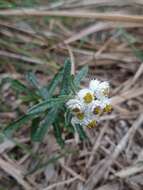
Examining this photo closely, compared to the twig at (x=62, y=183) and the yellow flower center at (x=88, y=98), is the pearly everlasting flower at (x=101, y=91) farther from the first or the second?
the twig at (x=62, y=183)

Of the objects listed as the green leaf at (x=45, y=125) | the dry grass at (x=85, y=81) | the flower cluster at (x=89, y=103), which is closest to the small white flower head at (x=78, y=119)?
the flower cluster at (x=89, y=103)

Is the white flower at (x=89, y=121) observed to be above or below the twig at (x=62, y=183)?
above

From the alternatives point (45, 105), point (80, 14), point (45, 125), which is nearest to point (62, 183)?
point (45, 125)

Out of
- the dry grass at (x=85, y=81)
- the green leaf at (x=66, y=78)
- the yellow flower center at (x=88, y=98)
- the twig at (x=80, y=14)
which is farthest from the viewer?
the twig at (x=80, y=14)

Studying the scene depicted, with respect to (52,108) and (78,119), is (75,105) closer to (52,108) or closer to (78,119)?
(78,119)

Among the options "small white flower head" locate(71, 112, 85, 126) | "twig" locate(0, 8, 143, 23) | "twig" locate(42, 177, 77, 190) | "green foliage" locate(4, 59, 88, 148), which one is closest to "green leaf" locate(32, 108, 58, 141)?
"green foliage" locate(4, 59, 88, 148)

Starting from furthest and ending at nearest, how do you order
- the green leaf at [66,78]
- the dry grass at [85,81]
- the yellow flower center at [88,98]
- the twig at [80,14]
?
the twig at [80,14]
the dry grass at [85,81]
the green leaf at [66,78]
the yellow flower center at [88,98]

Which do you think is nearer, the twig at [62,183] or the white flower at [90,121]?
the white flower at [90,121]

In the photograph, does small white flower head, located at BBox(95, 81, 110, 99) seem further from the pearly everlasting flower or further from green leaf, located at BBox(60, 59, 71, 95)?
green leaf, located at BBox(60, 59, 71, 95)

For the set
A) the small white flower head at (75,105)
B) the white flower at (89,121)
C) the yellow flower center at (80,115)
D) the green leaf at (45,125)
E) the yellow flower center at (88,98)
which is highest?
the yellow flower center at (88,98)
